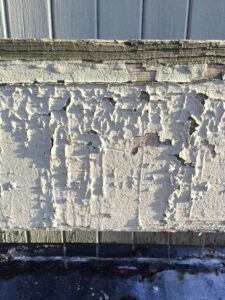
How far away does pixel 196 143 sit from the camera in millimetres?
1166

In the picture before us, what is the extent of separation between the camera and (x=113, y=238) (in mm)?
1532

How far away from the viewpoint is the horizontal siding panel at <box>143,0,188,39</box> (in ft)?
4.65

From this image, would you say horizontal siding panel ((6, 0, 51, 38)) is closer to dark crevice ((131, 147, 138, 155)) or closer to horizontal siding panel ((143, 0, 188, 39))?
horizontal siding panel ((143, 0, 188, 39))

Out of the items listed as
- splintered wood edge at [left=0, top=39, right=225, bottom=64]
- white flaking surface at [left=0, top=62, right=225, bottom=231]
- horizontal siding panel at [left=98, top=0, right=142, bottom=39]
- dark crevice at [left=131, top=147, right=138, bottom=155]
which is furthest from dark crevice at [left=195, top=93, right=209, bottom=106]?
horizontal siding panel at [left=98, top=0, right=142, bottom=39]

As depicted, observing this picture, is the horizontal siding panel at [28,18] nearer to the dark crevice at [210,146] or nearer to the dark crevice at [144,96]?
the dark crevice at [144,96]

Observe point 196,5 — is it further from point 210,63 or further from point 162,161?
point 162,161

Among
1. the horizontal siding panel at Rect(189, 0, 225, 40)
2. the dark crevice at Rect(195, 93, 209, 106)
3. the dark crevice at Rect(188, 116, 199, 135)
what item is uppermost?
the horizontal siding panel at Rect(189, 0, 225, 40)

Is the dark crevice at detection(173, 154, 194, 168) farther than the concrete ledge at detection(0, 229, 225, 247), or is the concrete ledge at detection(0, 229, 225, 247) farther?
the concrete ledge at detection(0, 229, 225, 247)

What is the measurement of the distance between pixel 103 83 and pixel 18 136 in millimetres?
331

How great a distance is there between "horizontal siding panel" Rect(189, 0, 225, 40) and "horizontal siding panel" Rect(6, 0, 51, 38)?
601mm

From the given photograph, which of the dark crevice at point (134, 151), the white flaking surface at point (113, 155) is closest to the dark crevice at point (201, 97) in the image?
the white flaking surface at point (113, 155)

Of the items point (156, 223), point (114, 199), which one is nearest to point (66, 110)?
point (114, 199)

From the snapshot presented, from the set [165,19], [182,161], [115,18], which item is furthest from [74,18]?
[182,161]

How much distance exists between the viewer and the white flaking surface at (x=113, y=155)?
1095mm
